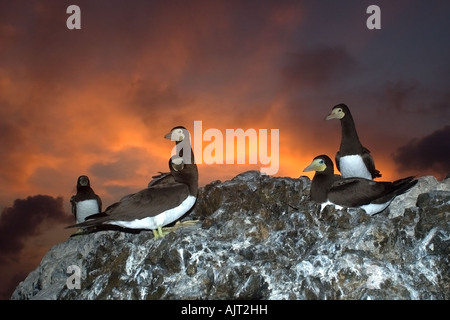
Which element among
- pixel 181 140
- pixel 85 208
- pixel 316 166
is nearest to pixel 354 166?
pixel 316 166

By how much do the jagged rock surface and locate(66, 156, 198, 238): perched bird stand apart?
37 cm

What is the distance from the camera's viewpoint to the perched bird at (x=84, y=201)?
16.5 m

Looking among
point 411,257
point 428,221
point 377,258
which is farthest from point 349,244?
point 428,221

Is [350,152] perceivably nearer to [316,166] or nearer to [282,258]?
[316,166]

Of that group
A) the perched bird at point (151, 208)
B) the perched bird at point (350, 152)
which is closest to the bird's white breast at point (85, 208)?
the perched bird at point (151, 208)

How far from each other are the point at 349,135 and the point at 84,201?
373 inches

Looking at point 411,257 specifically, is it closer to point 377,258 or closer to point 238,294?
point 377,258

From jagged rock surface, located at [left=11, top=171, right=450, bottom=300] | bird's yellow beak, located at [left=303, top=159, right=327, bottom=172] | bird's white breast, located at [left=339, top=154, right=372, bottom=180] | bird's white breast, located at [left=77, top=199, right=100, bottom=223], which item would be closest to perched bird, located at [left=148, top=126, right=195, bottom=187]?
jagged rock surface, located at [left=11, top=171, right=450, bottom=300]

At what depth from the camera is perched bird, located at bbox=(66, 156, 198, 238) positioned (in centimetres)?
1039

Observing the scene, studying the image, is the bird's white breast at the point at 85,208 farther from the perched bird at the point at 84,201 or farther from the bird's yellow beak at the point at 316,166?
the bird's yellow beak at the point at 316,166

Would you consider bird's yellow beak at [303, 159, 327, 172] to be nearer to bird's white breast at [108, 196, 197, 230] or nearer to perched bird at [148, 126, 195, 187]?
perched bird at [148, 126, 195, 187]

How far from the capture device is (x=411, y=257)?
9.26m

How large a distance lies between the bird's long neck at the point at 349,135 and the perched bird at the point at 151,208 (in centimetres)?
532
